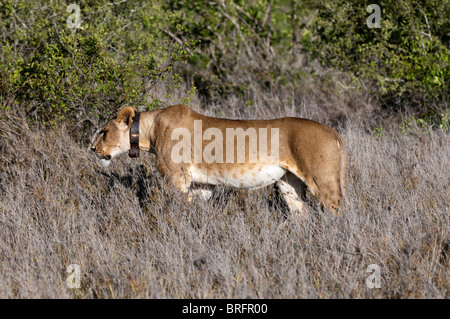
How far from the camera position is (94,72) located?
803 centimetres

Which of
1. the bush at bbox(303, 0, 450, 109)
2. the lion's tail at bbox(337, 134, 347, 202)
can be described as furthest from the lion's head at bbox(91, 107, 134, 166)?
the bush at bbox(303, 0, 450, 109)

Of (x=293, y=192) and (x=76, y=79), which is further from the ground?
(x=76, y=79)

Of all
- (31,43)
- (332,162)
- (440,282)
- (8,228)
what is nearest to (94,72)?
(31,43)

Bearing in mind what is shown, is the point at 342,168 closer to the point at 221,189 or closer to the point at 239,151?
the point at 239,151

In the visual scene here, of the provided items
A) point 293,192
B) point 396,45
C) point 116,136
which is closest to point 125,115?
point 116,136

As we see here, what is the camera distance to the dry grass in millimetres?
4457

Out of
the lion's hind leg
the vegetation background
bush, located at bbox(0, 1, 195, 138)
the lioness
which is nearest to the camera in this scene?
the vegetation background

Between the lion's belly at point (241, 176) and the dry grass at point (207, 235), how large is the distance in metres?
0.21

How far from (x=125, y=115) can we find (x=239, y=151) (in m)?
1.49

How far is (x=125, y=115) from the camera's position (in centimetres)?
639

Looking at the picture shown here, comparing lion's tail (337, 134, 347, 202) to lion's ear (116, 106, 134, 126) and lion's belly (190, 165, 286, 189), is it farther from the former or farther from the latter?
lion's ear (116, 106, 134, 126)

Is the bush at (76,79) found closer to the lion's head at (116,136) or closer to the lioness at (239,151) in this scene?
the lion's head at (116,136)

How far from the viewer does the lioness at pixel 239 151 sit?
5586 millimetres

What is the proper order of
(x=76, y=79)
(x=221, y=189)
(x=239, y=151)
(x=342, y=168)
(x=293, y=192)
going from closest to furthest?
(x=342, y=168) < (x=239, y=151) < (x=293, y=192) < (x=221, y=189) < (x=76, y=79)
